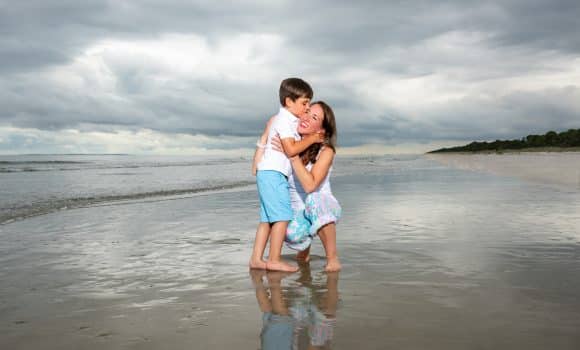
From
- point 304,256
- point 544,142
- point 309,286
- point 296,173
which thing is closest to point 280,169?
point 296,173

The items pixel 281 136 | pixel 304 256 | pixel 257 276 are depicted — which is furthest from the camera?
pixel 304 256

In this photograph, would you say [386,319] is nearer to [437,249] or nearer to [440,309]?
[440,309]

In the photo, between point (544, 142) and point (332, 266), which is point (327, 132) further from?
point (544, 142)

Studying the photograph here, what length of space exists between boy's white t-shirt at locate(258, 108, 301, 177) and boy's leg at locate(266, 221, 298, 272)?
1.62 ft

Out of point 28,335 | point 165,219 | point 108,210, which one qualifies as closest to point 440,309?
point 28,335

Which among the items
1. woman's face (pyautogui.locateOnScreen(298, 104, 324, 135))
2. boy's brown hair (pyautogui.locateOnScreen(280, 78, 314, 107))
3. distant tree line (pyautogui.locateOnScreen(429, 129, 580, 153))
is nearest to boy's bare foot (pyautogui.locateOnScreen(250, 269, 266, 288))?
woman's face (pyautogui.locateOnScreen(298, 104, 324, 135))

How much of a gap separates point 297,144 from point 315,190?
21.6 inches

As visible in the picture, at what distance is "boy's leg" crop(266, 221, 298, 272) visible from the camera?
4652mm

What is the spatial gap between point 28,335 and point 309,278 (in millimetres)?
2202

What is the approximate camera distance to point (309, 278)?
4445mm

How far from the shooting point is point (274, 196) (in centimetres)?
479

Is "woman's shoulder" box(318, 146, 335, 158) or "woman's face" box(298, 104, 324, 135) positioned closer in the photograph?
"woman's face" box(298, 104, 324, 135)

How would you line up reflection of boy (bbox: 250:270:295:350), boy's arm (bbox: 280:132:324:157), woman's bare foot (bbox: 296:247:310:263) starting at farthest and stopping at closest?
woman's bare foot (bbox: 296:247:310:263)
boy's arm (bbox: 280:132:324:157)
reflection of boy (bbox: 250:270:295:350)

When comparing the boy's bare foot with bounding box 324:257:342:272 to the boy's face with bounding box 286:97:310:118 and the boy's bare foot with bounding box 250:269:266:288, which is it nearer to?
the boy's bare foot with bounding box 250:269:266:288
